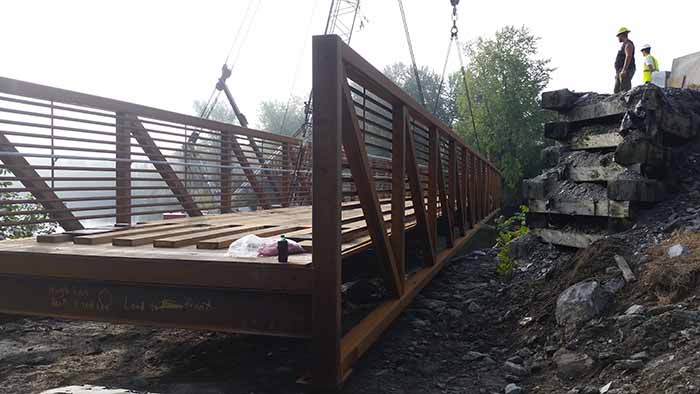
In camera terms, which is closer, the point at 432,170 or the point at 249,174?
the point at 432,170

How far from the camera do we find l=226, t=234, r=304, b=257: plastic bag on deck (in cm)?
261

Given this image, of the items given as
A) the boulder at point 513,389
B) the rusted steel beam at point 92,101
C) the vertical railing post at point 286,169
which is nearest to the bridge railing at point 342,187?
the boulder at point 513,389

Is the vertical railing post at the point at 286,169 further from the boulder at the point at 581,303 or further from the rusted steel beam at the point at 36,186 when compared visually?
the boulder at the point at 581,303

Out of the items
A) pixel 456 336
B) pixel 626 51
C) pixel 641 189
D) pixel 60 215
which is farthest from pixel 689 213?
pixel 60 215

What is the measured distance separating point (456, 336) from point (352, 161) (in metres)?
1.97

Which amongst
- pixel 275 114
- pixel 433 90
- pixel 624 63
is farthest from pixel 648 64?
pixel 275 114

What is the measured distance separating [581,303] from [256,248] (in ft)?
7.26

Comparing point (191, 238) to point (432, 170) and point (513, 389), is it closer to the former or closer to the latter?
point (513, 389)

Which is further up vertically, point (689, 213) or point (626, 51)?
point (626, 51)

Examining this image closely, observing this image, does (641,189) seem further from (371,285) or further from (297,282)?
(297,282)

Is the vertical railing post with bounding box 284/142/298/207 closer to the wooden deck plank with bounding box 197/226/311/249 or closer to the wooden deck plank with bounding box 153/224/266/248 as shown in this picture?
the wooden deck plank with bounding box 153/224/266/248

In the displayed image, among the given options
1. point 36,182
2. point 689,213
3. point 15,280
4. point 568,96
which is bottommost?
point 15,280

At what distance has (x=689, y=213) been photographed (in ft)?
13.0

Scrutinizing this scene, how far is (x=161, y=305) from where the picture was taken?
2.56 meters
